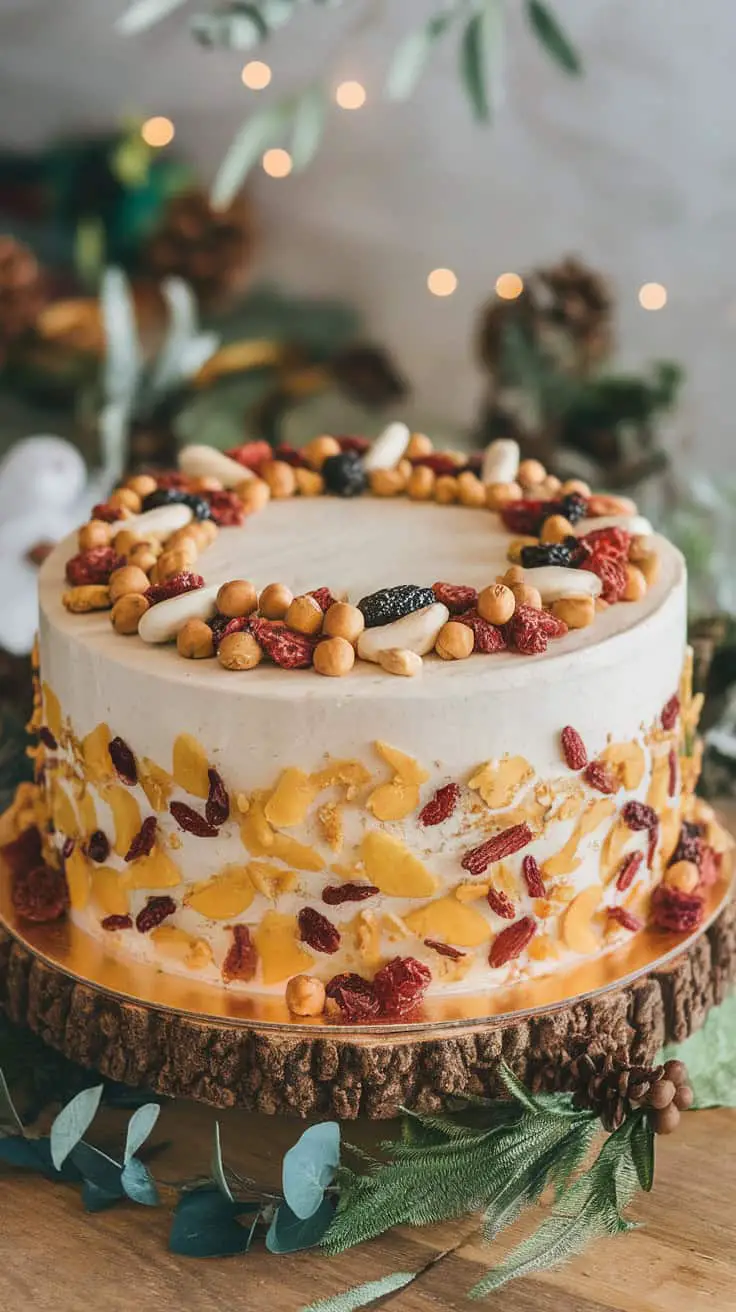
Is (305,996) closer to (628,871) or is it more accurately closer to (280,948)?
(280,948)

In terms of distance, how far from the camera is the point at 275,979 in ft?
4.66

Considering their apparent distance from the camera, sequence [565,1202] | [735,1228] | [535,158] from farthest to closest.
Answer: [535,158] → [735,1228] → [565,1202]

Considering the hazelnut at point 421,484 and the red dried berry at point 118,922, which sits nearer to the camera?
the red dried berry at point 118,922

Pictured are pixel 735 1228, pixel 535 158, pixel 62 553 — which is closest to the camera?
pixel 735 1228

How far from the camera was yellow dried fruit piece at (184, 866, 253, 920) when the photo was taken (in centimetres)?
140

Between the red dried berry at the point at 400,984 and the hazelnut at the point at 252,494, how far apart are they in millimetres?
587

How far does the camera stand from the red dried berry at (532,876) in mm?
1401

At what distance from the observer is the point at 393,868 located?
1.37 meters

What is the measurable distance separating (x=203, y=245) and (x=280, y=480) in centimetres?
147

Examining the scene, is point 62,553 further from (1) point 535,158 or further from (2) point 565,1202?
(1) point 535,158

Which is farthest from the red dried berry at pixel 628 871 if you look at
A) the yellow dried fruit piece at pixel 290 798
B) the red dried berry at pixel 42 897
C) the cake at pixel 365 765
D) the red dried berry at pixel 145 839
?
the red dried berry at pixel 42 897

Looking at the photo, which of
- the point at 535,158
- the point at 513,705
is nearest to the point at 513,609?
the point at 513,705

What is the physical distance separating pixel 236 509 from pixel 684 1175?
822 mm

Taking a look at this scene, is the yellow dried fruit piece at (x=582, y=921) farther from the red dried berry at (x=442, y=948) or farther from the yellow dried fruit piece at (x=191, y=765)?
the yellow dried fruit piece at (x=191, y=765)
